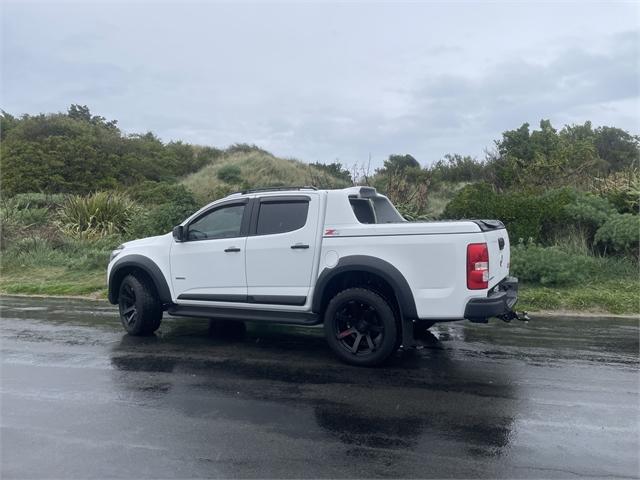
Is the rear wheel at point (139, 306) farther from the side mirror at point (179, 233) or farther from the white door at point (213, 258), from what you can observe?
the side mirror at point (179, 233)

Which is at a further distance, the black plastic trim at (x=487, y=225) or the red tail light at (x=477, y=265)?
the black plastic trim at (x=487, y=225)

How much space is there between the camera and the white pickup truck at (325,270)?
602cm

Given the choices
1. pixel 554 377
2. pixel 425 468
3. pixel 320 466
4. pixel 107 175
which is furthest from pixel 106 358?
pixel 107 175

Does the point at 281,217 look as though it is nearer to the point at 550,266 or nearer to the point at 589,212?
the point at 550,266

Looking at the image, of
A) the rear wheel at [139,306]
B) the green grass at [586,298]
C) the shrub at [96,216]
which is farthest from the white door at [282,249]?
the shrub at [96,216]

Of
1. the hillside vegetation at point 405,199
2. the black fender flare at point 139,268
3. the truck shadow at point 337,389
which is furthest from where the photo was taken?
the hillside vegetation at point 405,199

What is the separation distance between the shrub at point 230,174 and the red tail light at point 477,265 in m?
19.9

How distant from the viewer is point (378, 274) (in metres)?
6.28

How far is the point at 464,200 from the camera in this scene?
13.4 meters

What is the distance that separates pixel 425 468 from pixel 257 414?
1.65 metres

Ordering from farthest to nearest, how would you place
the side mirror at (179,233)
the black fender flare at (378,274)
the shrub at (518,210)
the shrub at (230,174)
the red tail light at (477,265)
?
1. the shrub at (230,174)
2. the shrub at (518,210)
3. the side mirror at (179,233)
4. the black fender flare at (378,274)
5. the red tail light at (477,265)

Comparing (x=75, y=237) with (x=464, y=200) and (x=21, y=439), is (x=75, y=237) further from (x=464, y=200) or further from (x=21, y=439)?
(x=21, y=439)

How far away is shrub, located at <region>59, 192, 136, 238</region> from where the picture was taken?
17922mm

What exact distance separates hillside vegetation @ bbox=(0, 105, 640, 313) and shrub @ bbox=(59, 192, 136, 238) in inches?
1.5
